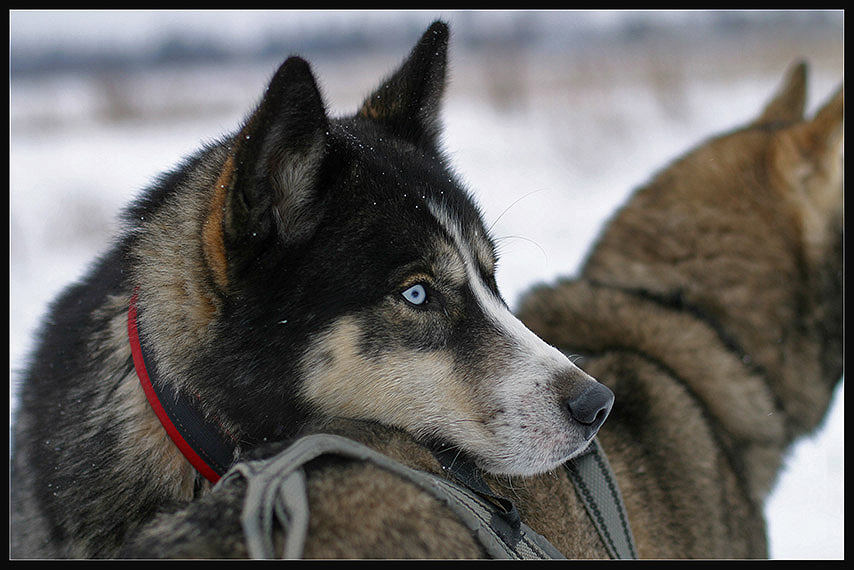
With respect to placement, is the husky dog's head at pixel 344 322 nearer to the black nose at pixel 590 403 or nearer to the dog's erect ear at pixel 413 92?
the black nose at pixel 590 403

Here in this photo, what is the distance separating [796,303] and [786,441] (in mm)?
570

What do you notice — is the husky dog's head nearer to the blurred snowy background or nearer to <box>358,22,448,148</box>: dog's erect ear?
<box>358,22,448,148</box>: dog's erect ear

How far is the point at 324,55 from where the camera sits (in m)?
20.5

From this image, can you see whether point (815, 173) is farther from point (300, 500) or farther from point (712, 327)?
point (300, 500)

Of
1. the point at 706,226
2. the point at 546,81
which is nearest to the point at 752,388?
the point at 706,226

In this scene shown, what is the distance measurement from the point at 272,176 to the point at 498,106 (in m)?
13.5

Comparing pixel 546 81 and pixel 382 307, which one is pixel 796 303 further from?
pixel 546 81

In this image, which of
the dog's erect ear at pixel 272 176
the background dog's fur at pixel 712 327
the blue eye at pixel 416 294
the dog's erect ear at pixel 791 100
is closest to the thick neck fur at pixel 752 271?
the background dog's fur at pixel 712 327

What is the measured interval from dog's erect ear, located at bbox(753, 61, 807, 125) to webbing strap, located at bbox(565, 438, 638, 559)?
244 cm

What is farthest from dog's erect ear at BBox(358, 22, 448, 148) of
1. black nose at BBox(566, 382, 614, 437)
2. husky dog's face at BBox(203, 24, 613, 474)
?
black nose at BBox(566, 382, 614, 437)

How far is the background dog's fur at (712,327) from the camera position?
2338 mm

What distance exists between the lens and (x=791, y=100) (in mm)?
3752

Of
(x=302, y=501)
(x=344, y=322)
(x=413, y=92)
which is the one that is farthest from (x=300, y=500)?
(x=413, y=92)

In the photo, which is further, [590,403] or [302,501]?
[590,403]
